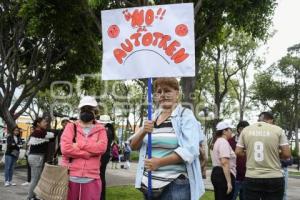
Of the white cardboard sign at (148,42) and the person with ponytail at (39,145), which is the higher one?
the white cardboard sign at (148,42)

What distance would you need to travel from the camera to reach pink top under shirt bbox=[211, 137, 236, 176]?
23.9 ft

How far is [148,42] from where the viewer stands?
4535mm

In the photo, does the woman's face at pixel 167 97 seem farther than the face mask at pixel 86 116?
No

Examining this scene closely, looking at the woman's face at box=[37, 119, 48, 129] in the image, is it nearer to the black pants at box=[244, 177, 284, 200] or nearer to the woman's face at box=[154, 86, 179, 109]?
the black pants at box=[244, 177, 284, 200]

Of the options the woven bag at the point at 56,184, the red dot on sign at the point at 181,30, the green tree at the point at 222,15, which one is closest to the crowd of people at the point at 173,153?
the woven bag at the point at 56,184

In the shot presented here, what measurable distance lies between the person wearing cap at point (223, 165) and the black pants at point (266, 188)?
95 cm

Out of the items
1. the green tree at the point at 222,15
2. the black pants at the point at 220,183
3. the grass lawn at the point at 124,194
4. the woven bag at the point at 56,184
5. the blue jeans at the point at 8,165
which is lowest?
the grass lawn at the point at 124,194

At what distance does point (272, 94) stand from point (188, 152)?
5028 cm

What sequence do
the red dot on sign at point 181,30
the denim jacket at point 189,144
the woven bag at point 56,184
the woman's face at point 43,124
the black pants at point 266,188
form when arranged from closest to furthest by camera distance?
the denim jacket at point 189,144
the red dot on sign at point 181,30
the woven bag at point 56,184
the black pants at point 266,188
the woman's face at point 43,124

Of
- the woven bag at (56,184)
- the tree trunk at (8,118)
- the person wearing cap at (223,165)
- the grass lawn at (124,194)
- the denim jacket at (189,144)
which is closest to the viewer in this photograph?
the denim jacket at (189,144)

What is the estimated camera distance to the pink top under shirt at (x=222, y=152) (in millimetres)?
7290

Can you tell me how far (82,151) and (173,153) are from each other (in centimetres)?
198

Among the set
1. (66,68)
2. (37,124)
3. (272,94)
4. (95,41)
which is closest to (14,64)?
(66,68)

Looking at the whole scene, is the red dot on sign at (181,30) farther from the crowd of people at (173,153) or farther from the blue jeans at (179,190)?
the blue jeans at (179,190)
